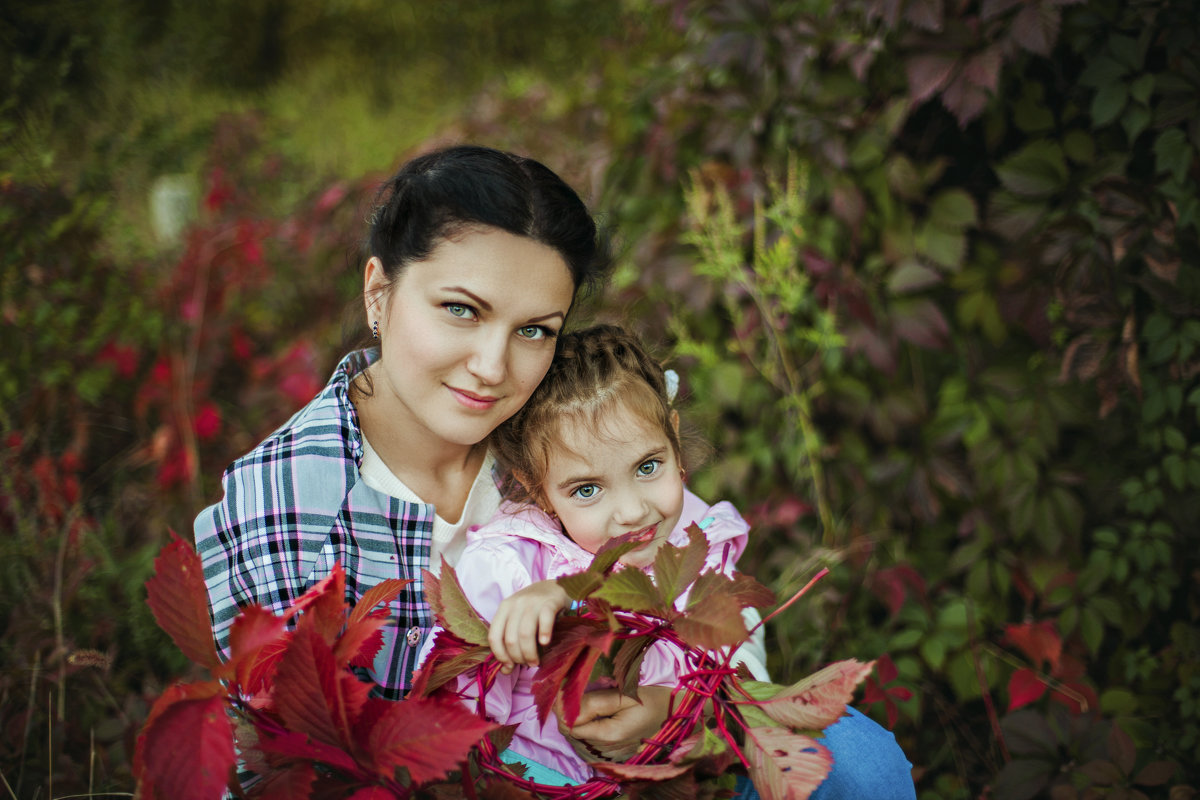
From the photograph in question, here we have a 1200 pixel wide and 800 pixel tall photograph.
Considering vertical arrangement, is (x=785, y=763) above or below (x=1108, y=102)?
below

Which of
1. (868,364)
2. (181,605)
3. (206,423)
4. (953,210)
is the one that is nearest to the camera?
(181,605)

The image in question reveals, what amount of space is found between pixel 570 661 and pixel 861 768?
0.50m

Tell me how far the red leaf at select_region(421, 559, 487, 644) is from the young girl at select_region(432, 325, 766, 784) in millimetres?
307

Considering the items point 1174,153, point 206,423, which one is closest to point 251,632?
point 1174,153

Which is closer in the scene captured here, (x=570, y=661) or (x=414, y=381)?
(x=570, y=661)

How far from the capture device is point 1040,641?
1.68 meters

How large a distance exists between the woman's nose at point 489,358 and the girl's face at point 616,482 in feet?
0.50

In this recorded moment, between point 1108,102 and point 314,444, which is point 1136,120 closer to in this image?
point 1108,102

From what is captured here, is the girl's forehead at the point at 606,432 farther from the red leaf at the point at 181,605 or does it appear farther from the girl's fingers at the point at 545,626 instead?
the red leaf at the point at 181,605

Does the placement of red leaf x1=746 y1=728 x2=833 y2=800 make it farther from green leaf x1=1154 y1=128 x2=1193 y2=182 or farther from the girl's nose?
green leaf x1=1154 y1=128 x2=1193 y2=182

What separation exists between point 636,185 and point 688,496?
1.11 meters

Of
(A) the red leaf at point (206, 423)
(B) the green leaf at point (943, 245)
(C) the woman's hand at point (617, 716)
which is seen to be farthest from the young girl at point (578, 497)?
(A) the red leaf at point (206, 423)

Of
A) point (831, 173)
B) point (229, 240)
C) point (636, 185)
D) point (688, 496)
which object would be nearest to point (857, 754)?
point (688, 496)

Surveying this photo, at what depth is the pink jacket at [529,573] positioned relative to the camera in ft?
4.02
